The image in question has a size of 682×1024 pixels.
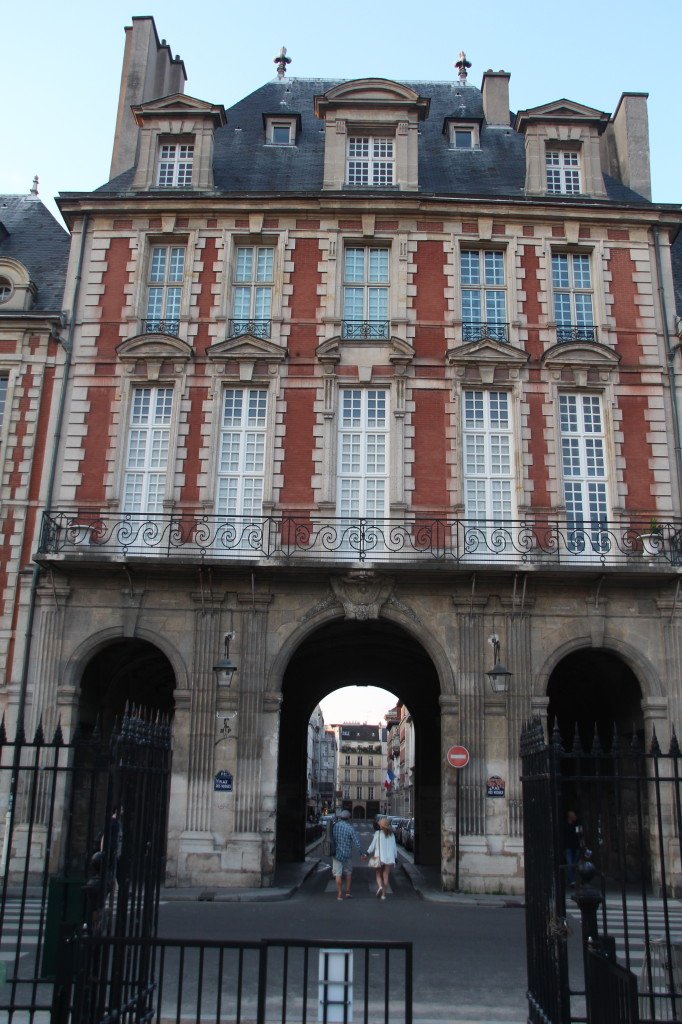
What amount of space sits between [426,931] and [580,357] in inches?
452

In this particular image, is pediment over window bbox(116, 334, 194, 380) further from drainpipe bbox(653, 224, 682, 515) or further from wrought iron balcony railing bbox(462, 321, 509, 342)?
drainpipe bbox(653, 224, 682, 515)

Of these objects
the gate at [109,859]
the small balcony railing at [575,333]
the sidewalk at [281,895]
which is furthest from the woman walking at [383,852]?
the small balcony railing at [575,333]

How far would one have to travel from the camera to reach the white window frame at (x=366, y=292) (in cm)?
1900

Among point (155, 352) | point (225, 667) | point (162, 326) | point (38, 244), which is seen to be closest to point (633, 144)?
point (162, 326)

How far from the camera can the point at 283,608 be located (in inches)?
675

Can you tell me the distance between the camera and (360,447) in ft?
60.2

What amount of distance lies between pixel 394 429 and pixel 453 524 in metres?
2.29

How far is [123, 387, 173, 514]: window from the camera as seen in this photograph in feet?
59.6

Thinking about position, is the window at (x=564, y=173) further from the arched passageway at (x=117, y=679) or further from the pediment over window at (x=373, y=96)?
the arched passageway at (x=117, y=679)

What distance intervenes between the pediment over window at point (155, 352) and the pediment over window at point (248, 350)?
565 millimetres

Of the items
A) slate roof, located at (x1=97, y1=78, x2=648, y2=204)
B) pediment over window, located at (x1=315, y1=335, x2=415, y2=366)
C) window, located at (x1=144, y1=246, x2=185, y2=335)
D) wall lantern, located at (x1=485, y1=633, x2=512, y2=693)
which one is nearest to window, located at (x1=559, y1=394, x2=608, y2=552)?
wall lantern, located at (x1=485, y1=633, x2=512, y2=693)

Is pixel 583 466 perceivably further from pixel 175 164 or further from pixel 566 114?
pixel 175 164

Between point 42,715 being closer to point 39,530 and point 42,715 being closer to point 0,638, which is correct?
point 0,638

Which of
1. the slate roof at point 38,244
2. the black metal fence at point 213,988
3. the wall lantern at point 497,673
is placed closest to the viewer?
the black metal fence at point 213,988
